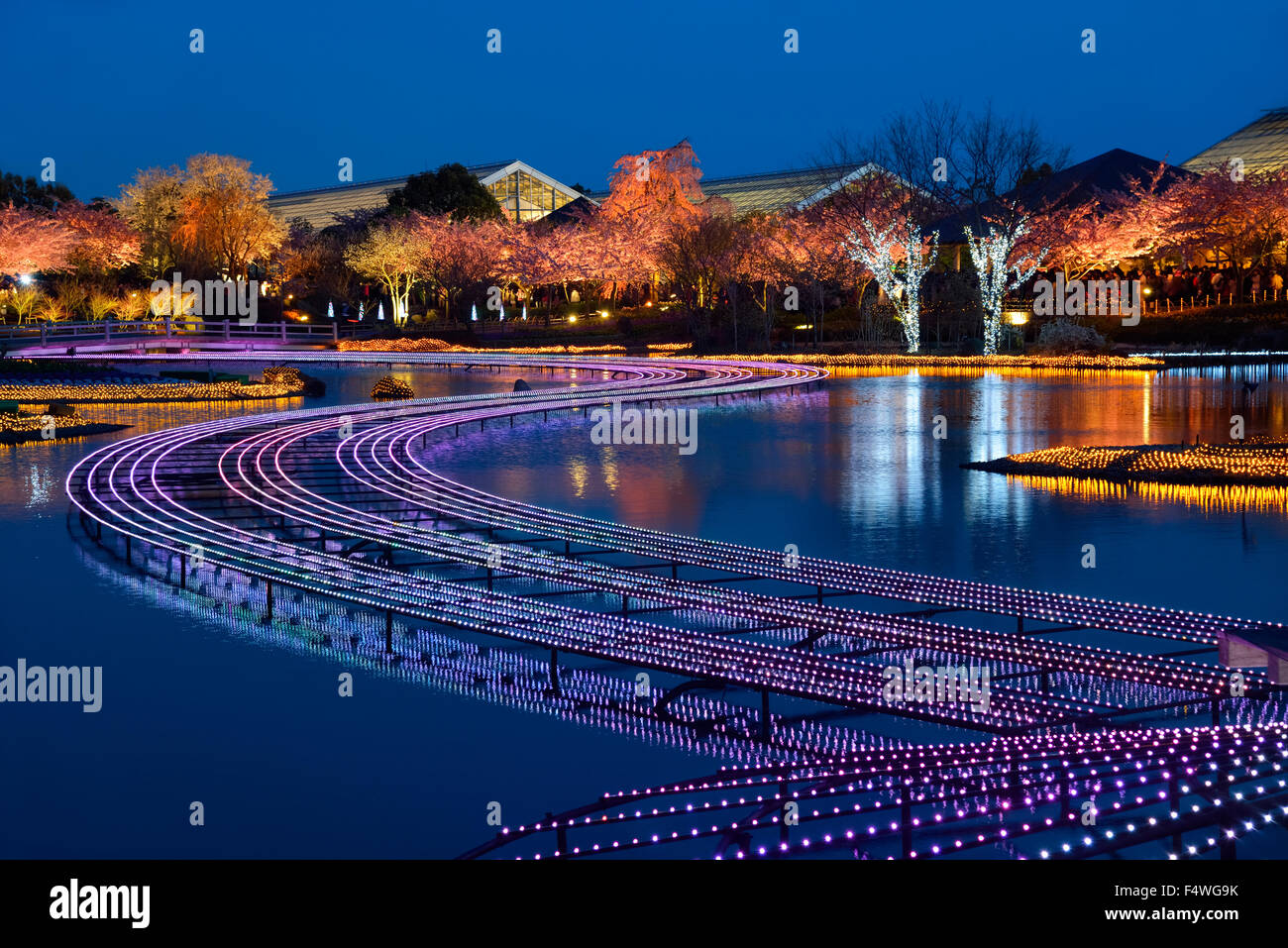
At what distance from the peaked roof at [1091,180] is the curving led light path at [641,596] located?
134ft

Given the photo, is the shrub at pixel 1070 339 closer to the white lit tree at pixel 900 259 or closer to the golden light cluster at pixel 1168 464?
the white lit tree at pixel 900 259

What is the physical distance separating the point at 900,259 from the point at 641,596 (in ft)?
122

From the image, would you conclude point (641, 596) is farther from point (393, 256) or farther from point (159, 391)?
point (393, 256)

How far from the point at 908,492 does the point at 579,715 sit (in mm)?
7764

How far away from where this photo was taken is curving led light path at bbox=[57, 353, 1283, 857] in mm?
6967

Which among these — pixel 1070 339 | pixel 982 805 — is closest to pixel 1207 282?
pixel 1070 339

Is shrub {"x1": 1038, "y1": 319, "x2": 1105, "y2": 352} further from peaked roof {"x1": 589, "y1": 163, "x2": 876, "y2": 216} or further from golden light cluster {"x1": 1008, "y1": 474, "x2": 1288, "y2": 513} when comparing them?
golden light cluster {"x1": 1008, "y1": 474, "x2": 1288, "y2": 513}

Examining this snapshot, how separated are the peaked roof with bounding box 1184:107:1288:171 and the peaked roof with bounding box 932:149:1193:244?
281 inches

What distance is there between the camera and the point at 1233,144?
69.2 metres

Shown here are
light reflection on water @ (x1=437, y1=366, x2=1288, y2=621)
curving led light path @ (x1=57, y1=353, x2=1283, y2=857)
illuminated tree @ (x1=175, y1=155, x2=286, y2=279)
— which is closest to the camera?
curving led light path @ (x1=57, y1=353, x2=1283, y2=857)

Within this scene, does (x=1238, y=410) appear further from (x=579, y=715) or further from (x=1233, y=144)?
(x=1233, y=144)

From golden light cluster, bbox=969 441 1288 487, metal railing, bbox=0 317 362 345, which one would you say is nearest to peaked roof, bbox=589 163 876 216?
metal railing, bbox=0 317 362 345

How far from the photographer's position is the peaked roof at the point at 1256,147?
63.5 metres
